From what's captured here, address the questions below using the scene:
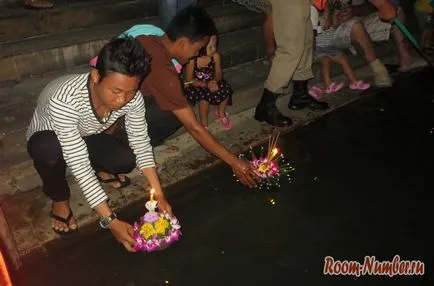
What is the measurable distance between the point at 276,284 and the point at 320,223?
833 millimetres

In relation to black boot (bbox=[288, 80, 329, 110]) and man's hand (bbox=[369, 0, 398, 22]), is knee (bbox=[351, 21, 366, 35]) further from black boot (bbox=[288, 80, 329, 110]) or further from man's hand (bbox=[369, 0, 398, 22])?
black boot (bbox=[288, 80, 329, 110])

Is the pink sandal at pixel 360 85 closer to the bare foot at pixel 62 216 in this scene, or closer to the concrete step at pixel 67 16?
the concrete step at pixel 67 16

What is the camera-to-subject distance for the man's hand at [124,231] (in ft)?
10.1

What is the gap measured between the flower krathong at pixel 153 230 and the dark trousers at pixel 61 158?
0.80 metres

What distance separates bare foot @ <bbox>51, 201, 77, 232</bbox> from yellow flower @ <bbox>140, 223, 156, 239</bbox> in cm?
86

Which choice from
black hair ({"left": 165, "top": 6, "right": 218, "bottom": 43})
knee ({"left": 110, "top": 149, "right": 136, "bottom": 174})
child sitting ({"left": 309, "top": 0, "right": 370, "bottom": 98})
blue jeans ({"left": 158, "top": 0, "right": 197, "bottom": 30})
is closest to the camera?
black hair ({"left": 165, "top": 6, "right": 218, "bottom": 43})

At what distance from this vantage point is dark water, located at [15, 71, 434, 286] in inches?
126

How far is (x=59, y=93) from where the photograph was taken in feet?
10.2

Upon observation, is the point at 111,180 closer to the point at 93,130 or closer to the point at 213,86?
the point at 93,130

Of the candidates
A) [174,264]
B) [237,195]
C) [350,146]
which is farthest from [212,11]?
[174,264]

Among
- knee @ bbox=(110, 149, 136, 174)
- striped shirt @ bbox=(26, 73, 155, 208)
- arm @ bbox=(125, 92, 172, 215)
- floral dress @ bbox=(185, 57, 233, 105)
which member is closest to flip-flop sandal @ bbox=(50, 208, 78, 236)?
knee @ bbox=(110, 149, 136, 174)

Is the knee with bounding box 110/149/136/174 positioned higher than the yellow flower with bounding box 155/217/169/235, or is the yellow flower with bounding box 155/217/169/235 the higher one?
the knee with bounding box 110/149/136/174

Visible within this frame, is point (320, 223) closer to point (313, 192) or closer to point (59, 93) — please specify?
point (313, 192)

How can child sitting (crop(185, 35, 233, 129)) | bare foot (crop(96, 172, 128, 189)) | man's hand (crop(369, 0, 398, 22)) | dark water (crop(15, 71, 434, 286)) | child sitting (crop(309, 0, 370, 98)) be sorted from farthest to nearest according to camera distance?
1. child sitting (crop(309, 0, 370, 98))
2. man's hand (crop(369, 0, 398, 22))
3. child sitting (crop(185, 35, 233, 129))
4. bare foot (crop(96, 172, 128, 189))
5. dark water (crop(15, 71, 434, 286))
